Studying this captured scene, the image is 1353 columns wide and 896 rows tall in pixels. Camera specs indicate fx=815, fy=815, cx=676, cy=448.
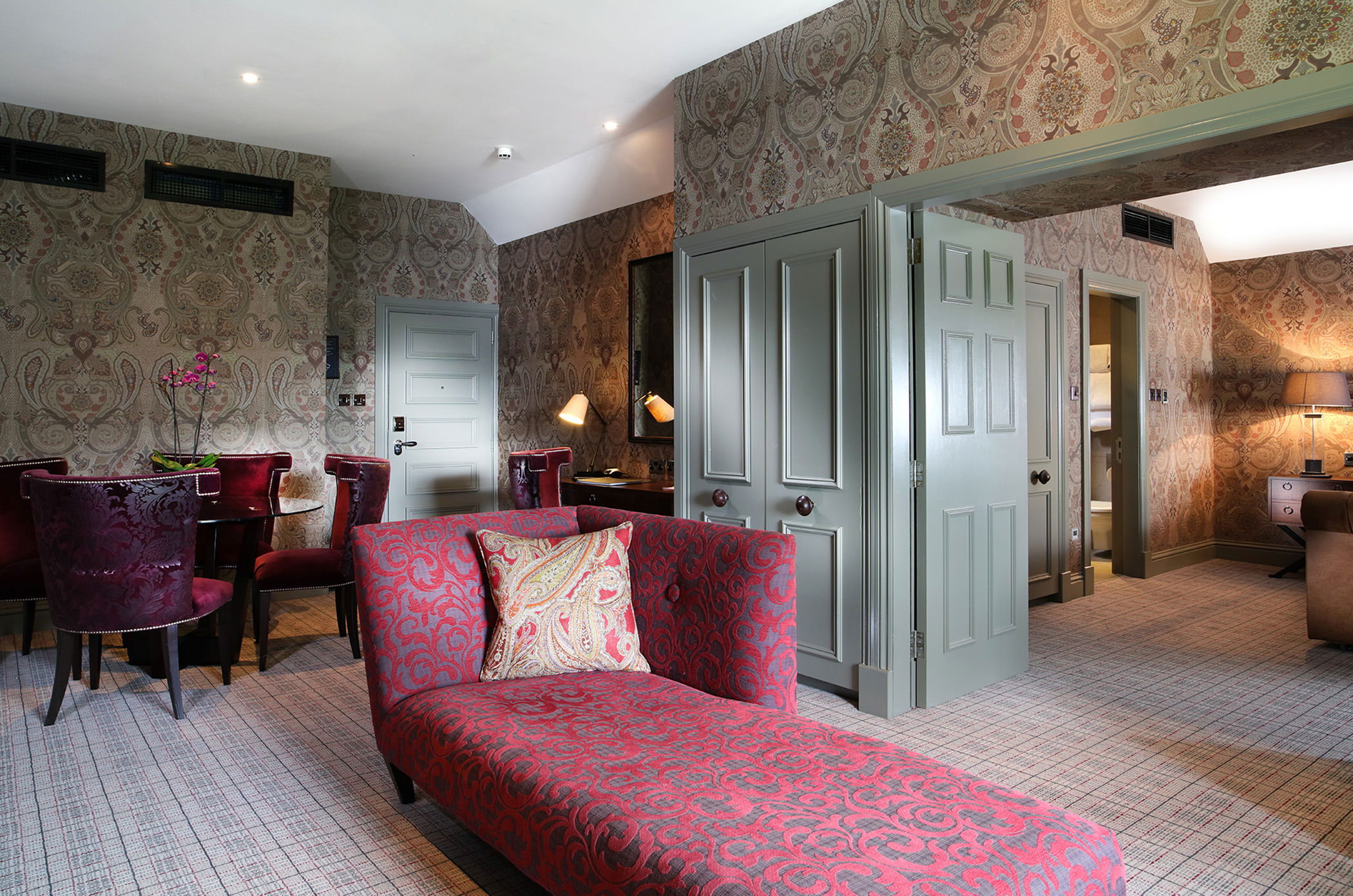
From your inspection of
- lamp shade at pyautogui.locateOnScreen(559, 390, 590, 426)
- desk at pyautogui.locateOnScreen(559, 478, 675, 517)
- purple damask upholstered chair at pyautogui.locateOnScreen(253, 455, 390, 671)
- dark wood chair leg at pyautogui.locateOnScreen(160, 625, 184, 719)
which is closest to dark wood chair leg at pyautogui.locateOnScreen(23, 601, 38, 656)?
purple damask upholstered chair at pyautogui.locateOnScreen(253, 455, 390, 671)

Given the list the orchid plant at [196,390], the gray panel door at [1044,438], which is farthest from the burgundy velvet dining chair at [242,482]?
the gray panel door at [1044,438]

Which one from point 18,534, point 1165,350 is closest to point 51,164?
point 18,534

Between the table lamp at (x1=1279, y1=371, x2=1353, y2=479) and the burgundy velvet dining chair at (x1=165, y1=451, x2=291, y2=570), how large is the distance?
6.89 metres

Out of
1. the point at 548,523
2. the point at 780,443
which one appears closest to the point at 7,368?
the point at 548,523

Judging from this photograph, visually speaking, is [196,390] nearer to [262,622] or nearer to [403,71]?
[262,622]

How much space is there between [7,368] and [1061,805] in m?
5.42

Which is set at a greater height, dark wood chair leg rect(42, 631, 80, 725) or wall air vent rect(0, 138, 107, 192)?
wall air vent rect(0, 138, 107, 192)

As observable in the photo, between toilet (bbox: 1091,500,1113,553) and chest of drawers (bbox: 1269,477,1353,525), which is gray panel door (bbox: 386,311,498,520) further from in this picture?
chest of drawers (bbox: 1269,477,1353,525)

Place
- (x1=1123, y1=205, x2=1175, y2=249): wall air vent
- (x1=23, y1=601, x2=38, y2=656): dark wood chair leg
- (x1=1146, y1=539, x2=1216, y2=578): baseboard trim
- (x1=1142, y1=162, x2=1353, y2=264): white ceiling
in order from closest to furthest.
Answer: (x1=23, y1=601, x2=38, y2=656): dark wood chair leg, (x1=1142, y1=162, x2=1353, y2=264): white ceiling, (x1=1123, y1=205, x2=1175, y2=249): wall air vent, (x1=1146, y1=539, x2=1216, y2=578): baseboard trim

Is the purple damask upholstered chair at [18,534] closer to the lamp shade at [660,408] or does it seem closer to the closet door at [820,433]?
the lamp shade at [660,408]

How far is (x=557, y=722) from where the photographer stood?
1.86 meters

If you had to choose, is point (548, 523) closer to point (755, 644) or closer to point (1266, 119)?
point (755, 644)

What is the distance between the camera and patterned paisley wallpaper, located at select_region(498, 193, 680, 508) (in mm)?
5547

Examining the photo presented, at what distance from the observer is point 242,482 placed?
4.72 metres
